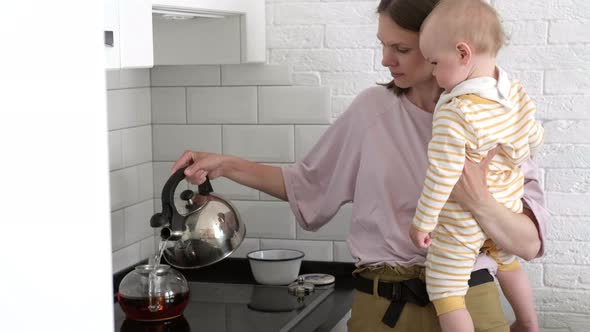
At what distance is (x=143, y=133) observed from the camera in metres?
2.91

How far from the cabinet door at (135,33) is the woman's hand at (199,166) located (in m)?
0.44

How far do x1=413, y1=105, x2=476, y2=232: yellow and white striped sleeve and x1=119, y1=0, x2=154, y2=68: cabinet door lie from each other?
2.17 ft

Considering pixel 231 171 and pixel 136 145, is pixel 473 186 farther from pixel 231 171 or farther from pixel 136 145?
pixel 136 145

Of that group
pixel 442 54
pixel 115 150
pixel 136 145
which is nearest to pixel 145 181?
pixel 136 145

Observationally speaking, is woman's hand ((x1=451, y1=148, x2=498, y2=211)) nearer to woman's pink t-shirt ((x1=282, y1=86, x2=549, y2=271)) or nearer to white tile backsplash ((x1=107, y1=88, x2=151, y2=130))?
woman's pink t-shirt ((x1=282, y1=86, x2=549, y2=271))

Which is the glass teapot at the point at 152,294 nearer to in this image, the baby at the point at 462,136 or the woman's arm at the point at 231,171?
the woman's arm at the point at 231,171

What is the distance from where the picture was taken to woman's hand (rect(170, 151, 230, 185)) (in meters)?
2.25

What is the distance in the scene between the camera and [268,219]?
2883mm

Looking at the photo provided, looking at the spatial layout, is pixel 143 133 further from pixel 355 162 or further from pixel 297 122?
pixel 355 162

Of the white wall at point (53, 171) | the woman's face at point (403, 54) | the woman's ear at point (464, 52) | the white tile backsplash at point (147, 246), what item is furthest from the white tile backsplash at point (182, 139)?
the white wall at point (53, 171)

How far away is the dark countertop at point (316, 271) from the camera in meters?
2.43

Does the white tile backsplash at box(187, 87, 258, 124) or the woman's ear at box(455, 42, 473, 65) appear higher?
the woman's ear at box(455, 42, 473, 65)

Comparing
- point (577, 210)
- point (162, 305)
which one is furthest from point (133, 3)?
point (577, 210)

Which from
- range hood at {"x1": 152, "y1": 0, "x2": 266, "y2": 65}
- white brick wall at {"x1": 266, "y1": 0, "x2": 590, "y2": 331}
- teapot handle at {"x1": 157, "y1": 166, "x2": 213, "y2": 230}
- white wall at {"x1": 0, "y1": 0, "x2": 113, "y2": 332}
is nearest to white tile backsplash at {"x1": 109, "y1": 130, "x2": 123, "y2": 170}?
range hood at {"x1": 152, "y1": 0, "x2": 266, "y2": 65}
